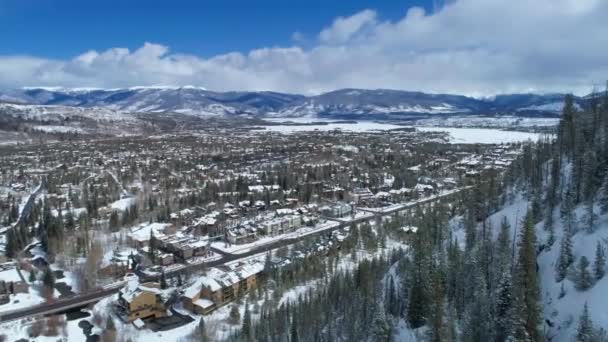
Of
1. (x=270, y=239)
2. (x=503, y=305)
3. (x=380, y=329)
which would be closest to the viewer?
(x=503, y=305)

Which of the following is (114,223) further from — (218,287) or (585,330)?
(585,330)

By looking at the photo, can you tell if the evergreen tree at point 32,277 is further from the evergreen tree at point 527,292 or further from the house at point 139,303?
the evergreen tree at point 527,292

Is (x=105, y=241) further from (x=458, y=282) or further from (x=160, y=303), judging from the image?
(x=458, y=282)

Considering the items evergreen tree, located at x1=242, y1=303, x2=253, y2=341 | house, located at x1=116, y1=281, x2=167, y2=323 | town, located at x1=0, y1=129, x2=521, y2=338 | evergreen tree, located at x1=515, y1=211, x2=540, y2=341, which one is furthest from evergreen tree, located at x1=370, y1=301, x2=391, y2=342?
house, located at x1=116, y1=281, x2=167, y2=323

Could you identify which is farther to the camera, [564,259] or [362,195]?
[362,195]

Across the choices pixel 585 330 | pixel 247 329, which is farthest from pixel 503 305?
pixel 247 329

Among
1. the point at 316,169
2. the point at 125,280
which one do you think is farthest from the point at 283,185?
the point at 125,280
